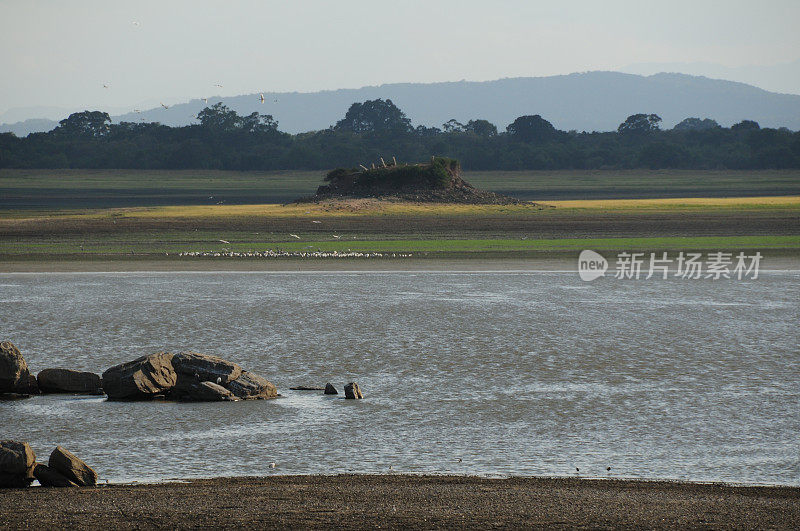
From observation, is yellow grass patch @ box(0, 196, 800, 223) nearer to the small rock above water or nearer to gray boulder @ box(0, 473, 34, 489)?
the small rock above water

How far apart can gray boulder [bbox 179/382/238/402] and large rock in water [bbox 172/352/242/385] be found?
0.15 m

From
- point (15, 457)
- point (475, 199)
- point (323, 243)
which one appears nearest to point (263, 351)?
point (15, 457)

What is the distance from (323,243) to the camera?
4131cm

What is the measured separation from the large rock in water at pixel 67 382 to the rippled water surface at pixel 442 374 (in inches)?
9.5

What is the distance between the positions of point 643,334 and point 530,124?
116773 millimetres

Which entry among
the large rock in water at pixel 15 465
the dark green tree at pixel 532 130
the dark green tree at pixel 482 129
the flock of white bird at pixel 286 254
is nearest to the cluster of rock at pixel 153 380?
the large rock in water at pixel 15 465

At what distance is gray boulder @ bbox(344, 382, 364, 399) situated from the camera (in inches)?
568

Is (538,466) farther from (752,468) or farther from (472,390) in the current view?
(472,390)

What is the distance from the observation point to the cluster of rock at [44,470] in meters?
10.0

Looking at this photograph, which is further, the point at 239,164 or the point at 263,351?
the point at 239,164

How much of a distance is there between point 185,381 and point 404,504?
639 centimetres

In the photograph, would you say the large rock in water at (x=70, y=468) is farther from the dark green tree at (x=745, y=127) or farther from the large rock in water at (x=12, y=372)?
the dark green tree at (x=745, y=127)

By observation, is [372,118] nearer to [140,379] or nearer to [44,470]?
[140,379]

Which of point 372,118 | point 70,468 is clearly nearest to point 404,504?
point 70,468
